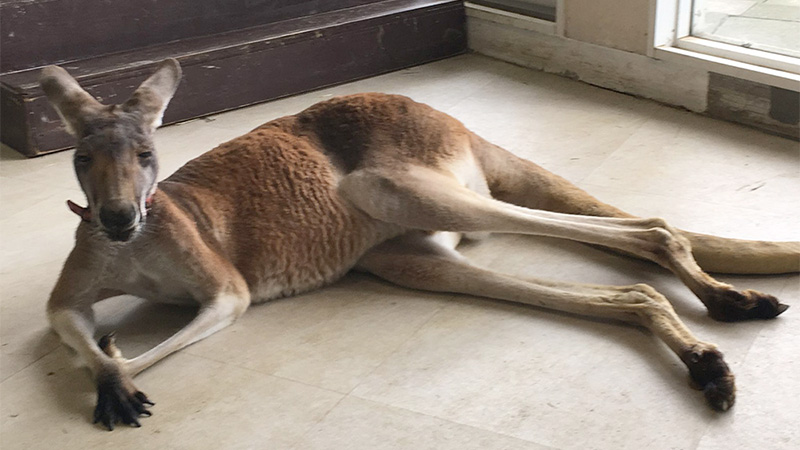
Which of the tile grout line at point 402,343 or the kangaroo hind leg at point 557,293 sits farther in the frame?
the tile grout line at point 402,343

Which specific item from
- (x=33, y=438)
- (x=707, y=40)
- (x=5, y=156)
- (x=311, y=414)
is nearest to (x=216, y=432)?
(x=311, y=414)

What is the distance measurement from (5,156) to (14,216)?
0.79 meters

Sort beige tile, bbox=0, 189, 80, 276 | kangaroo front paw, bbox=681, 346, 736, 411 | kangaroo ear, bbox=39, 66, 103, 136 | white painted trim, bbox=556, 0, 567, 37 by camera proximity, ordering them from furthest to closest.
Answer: white painted trim, bbox=556, 0, 567, 37, beige tile, bbox=0, 189, 80, 276, kangaroo ear, bbox=39, 66, 103, 136, kangaroo front paw, bbox=681, 346, 736, 411

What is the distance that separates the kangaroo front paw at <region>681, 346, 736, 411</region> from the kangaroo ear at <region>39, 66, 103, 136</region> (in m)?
1.75

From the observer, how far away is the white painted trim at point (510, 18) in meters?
5.00

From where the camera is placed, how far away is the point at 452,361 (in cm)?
263

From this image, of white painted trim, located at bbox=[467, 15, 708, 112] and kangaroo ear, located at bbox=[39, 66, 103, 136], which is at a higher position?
kangaroo ear, located at bbox=[39, 66, 103, 136]

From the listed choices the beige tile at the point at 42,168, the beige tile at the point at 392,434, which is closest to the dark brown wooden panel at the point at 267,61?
the beige tile at the point at 42,168

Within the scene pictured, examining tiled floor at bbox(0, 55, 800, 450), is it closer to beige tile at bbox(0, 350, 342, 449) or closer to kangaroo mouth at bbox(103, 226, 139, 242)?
beige tile at bbox(0, 350, 342, 449)

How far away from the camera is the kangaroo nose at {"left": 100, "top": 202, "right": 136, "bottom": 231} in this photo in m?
2.38

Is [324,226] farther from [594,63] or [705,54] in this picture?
[594,63]

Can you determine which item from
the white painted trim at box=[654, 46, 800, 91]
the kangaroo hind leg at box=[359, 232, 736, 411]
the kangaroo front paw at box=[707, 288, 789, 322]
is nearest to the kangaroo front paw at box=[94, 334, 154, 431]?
the kangaroo hind leg at box=[359, 232, 736, 411]

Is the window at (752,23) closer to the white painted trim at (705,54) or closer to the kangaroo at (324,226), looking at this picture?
the white painted trim at (705,54)

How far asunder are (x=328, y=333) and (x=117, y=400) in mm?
662
